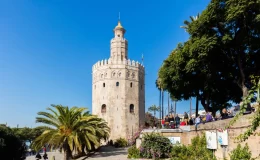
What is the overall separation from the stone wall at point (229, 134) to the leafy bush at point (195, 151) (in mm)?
463

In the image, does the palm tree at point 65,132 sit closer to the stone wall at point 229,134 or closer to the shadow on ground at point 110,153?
the shadow on ground at point 110,153

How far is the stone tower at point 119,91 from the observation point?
1447 inches

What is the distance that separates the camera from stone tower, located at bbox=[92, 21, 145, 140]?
121 ft

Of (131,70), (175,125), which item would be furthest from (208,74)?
(131,70)

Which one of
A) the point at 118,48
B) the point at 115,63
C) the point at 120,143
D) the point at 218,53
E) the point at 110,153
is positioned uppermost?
the point at 118,48

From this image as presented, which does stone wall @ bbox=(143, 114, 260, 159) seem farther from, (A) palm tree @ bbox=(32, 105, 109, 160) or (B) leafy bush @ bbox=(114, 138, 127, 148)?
(B) leafy bush @ bbox=(114, 138, 127, 148)

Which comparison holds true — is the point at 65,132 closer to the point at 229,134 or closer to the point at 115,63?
the point at 229,134

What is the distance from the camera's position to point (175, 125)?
Answer: 19562mm

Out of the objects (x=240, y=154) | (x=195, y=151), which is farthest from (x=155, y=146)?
(x=240, y=154)

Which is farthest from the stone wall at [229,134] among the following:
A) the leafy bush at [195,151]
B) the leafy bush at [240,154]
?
the leafy bush at [195,151]

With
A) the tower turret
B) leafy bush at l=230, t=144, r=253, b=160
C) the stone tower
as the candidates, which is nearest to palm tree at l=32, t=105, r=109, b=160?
leafy bush at l=230, t=144, r=253, b=160

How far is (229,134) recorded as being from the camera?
1163 centimetres

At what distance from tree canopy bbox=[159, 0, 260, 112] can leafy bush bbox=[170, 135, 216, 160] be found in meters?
4.83

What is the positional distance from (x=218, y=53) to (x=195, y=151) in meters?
7.27
